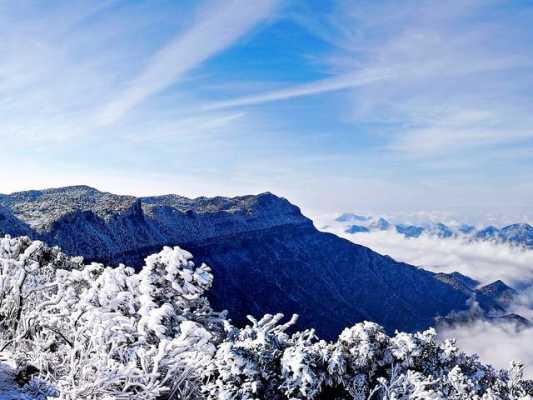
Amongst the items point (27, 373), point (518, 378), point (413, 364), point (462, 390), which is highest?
point (27, 373)

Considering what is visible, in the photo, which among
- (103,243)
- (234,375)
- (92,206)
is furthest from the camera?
(92,206)

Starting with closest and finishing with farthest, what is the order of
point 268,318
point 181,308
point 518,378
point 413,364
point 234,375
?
1. point 234,375
2. point 181,308
3. point 268,318
4. point 413,364
5. point 518,378

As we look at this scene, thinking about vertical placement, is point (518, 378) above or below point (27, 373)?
below

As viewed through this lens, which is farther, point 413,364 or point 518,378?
point 518,378

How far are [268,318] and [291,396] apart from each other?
4792 mm

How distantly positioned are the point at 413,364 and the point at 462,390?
4.23 meters

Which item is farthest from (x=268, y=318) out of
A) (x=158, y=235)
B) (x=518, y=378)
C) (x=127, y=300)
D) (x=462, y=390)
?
(x=158, y=235)

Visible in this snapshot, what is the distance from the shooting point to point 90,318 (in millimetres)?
12938

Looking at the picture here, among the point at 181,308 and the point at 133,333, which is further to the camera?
the point at 181,308

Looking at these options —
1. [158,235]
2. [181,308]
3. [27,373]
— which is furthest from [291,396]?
[158,235]

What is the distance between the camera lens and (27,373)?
1313 centimetres

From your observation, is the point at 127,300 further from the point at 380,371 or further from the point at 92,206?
the point at 92,206

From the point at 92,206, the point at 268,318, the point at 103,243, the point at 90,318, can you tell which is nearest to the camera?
the point at 90,318

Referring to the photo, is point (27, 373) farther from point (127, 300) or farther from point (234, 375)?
point (234, 375)
